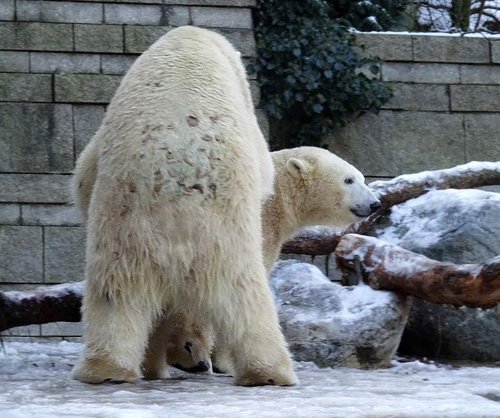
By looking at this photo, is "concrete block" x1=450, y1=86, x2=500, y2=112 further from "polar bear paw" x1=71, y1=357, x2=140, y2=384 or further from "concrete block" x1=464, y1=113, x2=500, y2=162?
"polar bear paw" x1=71, y1=357, x2=140, y2=384

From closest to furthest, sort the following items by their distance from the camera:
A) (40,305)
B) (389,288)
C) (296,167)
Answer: (40,305)
(389,288)
(296,167)

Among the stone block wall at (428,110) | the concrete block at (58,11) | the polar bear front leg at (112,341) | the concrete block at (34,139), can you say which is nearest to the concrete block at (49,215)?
the concrete block at (34,139)

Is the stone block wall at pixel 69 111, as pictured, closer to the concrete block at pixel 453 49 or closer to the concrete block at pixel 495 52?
the concrete block at pixel 453 49

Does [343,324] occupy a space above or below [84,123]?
below

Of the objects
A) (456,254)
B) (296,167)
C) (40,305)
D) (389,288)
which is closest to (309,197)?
(296,167)

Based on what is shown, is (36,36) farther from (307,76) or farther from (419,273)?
(419,273)

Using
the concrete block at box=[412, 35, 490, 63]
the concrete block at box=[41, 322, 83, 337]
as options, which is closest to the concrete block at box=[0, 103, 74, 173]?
the concrete block at box=[41, 322, 83, 337]

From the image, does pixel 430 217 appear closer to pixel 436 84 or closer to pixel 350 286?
pixel 350 286

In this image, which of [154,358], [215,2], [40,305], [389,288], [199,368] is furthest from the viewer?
[215,2]

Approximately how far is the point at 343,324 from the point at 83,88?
A: 10.9 feet

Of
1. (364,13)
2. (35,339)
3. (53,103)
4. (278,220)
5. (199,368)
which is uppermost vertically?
(364,13)

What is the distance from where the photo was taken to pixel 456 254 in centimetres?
588

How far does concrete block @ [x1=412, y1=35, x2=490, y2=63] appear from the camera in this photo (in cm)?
847

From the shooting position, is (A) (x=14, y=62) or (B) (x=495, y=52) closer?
(A) (x=14, y=62)
